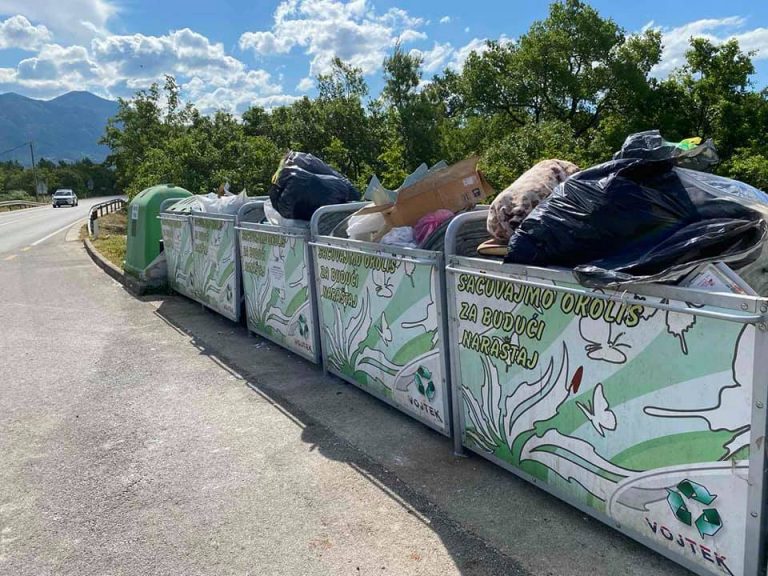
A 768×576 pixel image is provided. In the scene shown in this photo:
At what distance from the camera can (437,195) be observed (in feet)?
13.1

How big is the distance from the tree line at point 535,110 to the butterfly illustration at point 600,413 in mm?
17719

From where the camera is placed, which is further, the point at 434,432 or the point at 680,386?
the point at 434,432

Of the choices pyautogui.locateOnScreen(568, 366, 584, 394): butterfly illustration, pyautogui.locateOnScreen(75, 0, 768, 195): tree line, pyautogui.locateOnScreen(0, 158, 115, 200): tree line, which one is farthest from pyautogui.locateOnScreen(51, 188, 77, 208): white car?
pyautogui.locateOnScreen(568, 366, 584, 394): butterfly illustration

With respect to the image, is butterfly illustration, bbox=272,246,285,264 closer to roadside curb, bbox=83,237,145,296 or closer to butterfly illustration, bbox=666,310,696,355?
butterfly illustration, bbox=666,310,696,355

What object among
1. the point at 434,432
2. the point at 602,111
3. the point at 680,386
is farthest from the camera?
the point at 602,111

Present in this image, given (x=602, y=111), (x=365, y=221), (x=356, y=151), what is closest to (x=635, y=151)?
(x=365, y=221)

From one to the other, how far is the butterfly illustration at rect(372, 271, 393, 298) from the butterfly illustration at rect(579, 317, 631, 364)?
5.04ft

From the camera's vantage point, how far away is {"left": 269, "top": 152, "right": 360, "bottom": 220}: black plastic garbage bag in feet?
17.5

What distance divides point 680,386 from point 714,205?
2.56ft

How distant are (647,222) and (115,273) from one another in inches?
392

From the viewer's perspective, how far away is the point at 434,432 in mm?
3883

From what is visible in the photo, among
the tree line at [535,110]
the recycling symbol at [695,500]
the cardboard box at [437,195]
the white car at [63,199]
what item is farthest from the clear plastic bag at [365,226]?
the white car at [63,199]

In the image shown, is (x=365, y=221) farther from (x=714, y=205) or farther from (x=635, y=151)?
(x=714, y=205)

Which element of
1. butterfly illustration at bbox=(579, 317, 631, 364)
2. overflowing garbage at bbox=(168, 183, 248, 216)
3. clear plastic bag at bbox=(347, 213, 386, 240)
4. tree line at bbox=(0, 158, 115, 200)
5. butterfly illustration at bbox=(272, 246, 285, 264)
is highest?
tree line at bbox=(0, 158, 115, 200)
